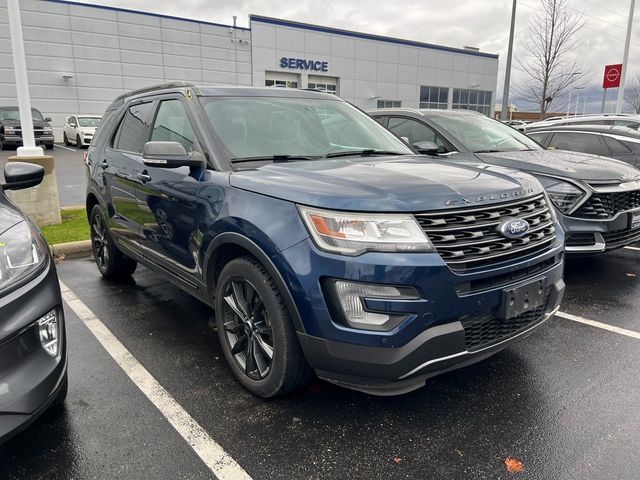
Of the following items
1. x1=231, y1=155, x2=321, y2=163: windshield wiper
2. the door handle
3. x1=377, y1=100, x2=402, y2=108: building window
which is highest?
x1=377, y1=100, x2=402, y2=108: building window

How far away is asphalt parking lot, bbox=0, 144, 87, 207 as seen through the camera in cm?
1016

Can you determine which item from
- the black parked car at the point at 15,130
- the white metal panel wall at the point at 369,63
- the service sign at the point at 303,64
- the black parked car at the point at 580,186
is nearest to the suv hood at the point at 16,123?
the black parked car at the point at 15,130

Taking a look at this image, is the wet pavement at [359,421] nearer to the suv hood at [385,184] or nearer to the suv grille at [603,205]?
the suv hood at [385,184]

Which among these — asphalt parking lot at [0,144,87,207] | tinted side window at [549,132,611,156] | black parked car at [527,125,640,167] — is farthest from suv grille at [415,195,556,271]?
asphalt parking lot at [0,144,87,207]

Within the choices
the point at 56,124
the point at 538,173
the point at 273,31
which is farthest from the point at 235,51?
the point at 538,173

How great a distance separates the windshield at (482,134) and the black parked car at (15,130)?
1996 cm

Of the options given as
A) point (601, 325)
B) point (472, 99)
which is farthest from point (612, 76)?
point (472, 99)

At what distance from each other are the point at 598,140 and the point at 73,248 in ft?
25.7

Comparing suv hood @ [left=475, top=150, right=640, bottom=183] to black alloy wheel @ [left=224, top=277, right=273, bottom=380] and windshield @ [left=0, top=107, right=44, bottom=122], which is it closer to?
black alloy wheel @ [left=224, top=277, right=273, bottom=380]

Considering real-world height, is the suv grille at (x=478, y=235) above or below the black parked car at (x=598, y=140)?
below

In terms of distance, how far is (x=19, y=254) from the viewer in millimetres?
2209

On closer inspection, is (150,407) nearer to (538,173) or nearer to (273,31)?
(538,173)

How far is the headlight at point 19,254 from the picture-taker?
2102 mm

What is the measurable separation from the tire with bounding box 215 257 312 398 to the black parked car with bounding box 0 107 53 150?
70.5 feet
